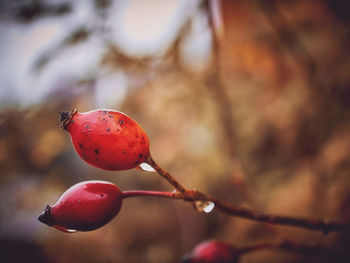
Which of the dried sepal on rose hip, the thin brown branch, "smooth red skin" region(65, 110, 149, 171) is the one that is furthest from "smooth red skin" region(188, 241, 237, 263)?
"smooth red skin" region(65, 110, 149, 171)

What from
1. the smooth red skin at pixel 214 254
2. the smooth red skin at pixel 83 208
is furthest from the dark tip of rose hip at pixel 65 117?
the smooth red skin at pixel 214 254

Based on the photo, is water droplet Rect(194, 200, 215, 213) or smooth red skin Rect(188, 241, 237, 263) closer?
water droplet Rect(194, 200, 215, 213)

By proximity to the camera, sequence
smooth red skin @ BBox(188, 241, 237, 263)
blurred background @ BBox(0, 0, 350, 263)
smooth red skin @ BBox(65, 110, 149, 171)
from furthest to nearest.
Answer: blurred background @ BBox(0, 0, 350, 263) < smooth red skin @ BBox(188, 241, 237, 263) < smooth red skin @ BBox(65, 110, 149, 171)

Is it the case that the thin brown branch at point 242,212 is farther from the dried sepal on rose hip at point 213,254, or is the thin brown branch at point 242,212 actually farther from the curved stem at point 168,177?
the dried sepal on rose hip at point 213,254

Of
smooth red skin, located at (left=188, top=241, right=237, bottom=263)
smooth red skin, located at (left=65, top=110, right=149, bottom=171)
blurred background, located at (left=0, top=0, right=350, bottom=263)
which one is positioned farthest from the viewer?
blurred background, located at (left=0, top=0, right=350, bottom=263)

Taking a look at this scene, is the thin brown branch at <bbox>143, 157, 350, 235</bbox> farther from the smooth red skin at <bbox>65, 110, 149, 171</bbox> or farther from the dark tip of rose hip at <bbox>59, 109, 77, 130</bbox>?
the dark tip of rose hip at <bbox>59, 109, 77, 130</bbox>

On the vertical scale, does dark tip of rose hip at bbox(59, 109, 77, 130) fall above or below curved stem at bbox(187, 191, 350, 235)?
A: above

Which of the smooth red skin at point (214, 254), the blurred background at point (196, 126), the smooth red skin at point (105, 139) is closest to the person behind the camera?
the smooth red skin at point (105, 139)
